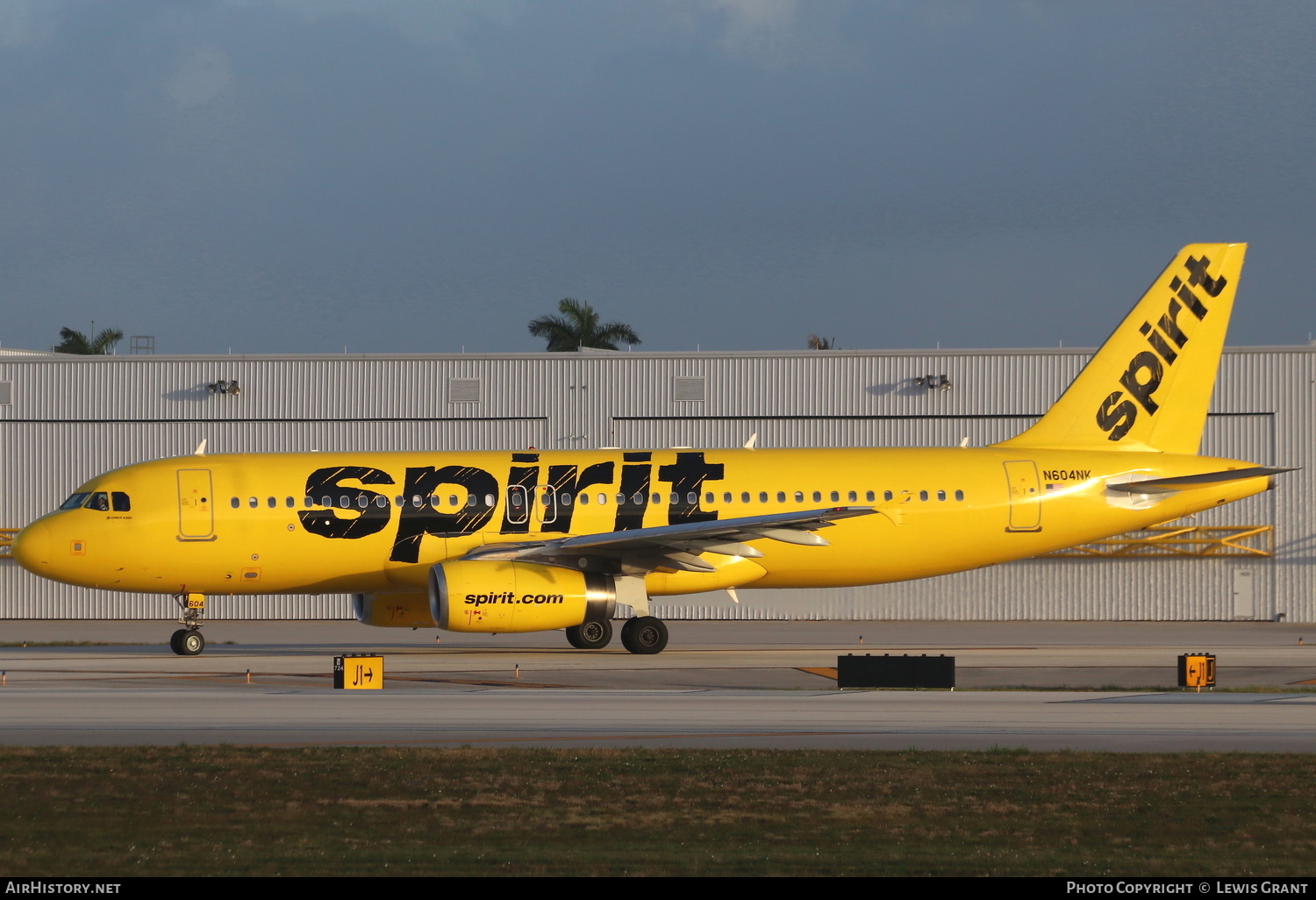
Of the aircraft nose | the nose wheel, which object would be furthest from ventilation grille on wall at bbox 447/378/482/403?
the aircraft nose

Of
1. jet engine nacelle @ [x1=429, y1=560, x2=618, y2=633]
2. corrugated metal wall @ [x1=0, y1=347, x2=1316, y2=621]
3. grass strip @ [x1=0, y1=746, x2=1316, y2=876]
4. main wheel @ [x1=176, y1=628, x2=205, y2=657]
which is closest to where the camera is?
grass strip @ [x1=0, y1=746, x2=1316, y2=876]

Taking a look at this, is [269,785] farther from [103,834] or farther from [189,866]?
[189,866]

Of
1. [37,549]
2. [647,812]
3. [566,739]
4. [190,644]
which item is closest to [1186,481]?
[566,739]

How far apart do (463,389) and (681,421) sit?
6.53 metres

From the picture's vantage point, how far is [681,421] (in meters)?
40.3

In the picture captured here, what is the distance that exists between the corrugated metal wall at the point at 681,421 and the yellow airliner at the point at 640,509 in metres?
10.7

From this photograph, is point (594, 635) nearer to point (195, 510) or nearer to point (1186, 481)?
point (195, 510)

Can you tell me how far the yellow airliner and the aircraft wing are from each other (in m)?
0.08

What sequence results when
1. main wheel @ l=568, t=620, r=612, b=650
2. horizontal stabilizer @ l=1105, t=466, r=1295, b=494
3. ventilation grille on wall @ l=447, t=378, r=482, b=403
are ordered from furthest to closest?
ventilation grille on wall @ l=447, t=378, r=482, b=403 → horizontal stabilizer @ l=1105, t=466, r=1295, b=494 → main wheel @ l=568, t=620, r=612, b=650

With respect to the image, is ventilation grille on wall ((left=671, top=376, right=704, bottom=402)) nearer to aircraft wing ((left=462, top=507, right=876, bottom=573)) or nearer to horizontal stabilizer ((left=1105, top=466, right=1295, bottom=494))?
aircraft wing ((left=462, top=507, right=876, bottom=573))

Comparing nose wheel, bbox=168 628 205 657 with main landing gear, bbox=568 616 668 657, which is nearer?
main landing gear, bbox=568 616 668 657

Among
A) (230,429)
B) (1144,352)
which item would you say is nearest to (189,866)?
(1144,352)

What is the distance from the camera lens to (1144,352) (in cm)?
2934

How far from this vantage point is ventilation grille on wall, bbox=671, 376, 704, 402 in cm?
4028
